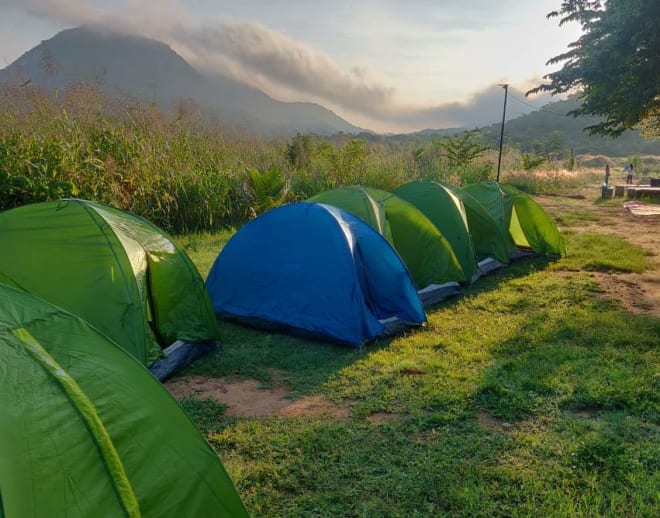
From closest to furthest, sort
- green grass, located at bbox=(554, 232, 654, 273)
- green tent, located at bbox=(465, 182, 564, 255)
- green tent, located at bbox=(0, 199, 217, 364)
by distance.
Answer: green tent, located at bbox=(0, 199, 217, 364) → green grass, located at bbox=(554, 232, 654, 273) → green tent, located at bbox=(465, 182, 564, 255)

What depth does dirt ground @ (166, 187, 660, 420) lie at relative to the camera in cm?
408

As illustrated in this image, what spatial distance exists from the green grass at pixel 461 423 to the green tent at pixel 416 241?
0.82 m

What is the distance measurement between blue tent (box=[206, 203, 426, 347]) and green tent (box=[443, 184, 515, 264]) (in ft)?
10.0

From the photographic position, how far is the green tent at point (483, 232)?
8312 mm

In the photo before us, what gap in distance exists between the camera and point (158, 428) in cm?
229

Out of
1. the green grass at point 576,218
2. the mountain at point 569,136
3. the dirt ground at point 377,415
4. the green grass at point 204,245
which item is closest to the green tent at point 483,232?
the dirt ground at point 377,415

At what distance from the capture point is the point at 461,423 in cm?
388

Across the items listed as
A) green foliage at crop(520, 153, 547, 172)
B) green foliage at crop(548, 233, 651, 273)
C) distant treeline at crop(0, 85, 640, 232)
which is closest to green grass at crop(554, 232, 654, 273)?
green foliage at crop(548, 233, 651, 273)

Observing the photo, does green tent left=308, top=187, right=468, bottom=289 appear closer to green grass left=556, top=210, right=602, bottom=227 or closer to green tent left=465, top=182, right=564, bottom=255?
green tent left=465, top=182, right=564, bottom=255

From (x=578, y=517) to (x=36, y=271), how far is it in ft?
13.5

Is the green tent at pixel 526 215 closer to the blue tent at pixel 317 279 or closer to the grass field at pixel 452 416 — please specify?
the grass field at pixel 452 416

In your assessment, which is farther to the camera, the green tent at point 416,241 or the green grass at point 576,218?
the green grass at point 576,218

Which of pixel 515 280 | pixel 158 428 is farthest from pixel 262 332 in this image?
pixel 515 280

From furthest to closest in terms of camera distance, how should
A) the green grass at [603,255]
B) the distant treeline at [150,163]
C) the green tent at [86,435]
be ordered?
the green grass at [603,255] → the distant treeline at [150,163] → the green tent at [86,435]
